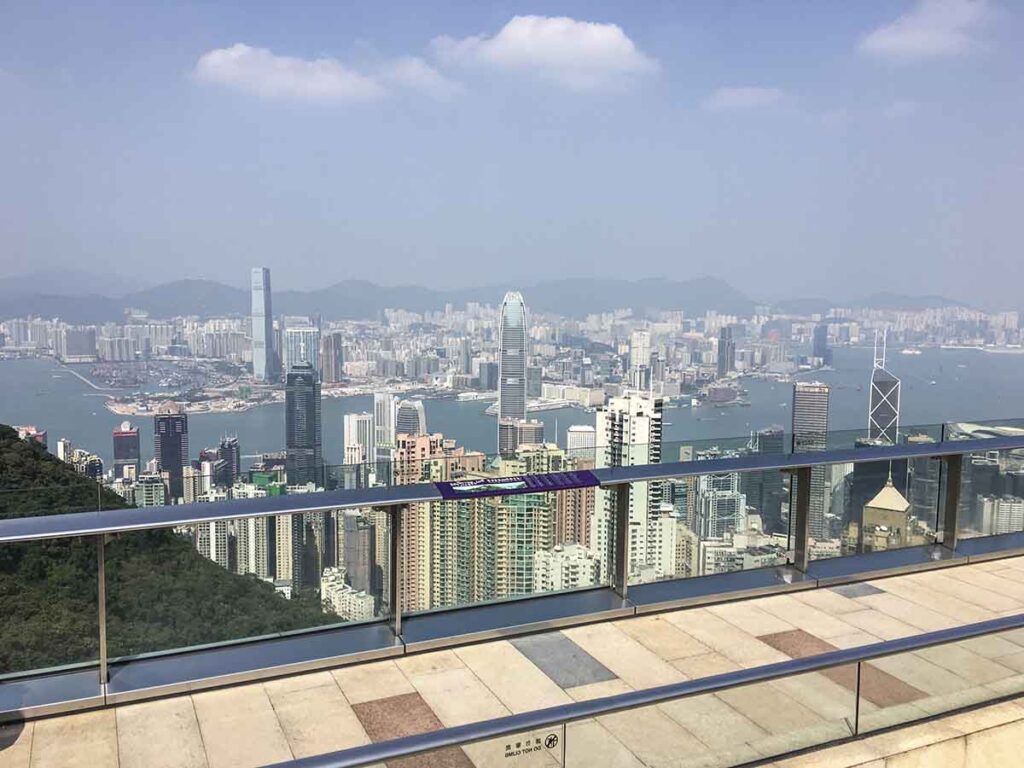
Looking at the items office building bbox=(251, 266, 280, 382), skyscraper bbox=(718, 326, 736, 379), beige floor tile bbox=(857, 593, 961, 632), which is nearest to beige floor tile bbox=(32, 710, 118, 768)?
beige floor tile bbox=(857, 593, 961, 632)

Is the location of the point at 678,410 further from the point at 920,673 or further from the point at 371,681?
the point at 920,673

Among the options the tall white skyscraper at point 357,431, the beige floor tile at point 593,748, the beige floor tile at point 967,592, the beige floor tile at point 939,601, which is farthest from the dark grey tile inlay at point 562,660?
the tall white skyscraper at point 357,431

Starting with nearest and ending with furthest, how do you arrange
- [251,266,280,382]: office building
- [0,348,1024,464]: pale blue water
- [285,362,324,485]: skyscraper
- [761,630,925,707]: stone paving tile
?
[761,630,925,707]: stone paving tile → [285,362,324,485]: skyscraper → [0,348,1024,464]: pale blue water → [251,266,280,382]: office building

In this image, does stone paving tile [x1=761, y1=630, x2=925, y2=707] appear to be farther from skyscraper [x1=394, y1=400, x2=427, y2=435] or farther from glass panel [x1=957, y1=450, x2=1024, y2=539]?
skyscraper [x1=394, y1=400, x2=427, y2=435]

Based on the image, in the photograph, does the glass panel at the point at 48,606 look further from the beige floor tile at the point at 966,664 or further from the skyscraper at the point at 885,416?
the skyscraper at the point at 885,416

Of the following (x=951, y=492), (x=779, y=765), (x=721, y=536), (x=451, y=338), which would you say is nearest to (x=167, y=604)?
(x=779, y=765)

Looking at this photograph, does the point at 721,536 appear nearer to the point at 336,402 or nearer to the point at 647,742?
the point at 647,742

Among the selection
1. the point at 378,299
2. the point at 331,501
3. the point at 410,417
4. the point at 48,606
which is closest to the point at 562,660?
the point at 331,501
